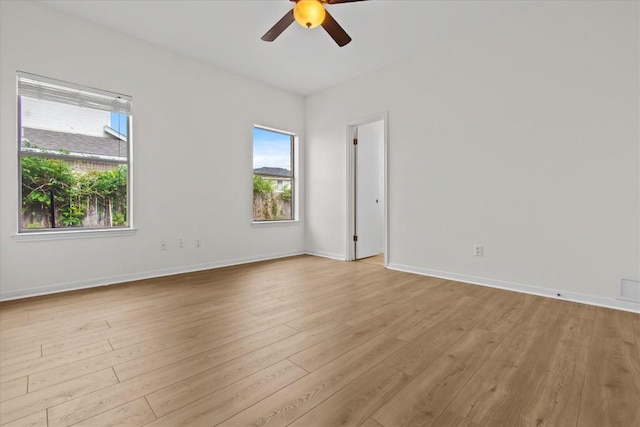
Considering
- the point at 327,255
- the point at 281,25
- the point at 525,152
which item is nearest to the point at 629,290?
the point at 525,152

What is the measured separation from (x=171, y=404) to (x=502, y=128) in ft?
12.3

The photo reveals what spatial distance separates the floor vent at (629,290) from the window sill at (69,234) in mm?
5040

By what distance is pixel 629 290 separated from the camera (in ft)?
8.51

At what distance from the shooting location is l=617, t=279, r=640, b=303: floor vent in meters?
2.56

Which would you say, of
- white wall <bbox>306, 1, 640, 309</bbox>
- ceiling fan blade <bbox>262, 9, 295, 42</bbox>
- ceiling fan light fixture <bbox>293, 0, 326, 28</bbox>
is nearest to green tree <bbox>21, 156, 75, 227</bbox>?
ceiling fan blade <bbox>262, 9, 295, 42</bbox>

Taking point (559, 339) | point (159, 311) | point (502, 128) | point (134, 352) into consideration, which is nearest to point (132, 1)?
point (159, 311)

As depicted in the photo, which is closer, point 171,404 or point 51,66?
point 171,404

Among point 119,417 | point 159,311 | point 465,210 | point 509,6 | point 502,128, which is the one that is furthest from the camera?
point 465,210

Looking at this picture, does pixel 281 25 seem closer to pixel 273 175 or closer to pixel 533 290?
pixel 273 175

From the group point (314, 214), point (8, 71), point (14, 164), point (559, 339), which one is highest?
point (8, 71)

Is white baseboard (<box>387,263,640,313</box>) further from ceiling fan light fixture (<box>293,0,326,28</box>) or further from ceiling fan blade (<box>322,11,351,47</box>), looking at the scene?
ceiling fan light fixture (<box>293,0,326,28</box>)

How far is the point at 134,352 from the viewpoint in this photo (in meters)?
1.86

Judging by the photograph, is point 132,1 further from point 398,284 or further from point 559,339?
point 559,339

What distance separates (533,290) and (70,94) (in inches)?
210
